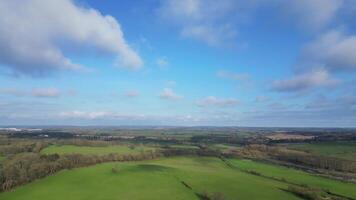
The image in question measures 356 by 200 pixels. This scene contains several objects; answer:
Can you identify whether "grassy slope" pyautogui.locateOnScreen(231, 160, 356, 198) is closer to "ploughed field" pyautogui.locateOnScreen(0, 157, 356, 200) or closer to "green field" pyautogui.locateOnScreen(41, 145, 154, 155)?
"ploughed field" pyautogui.locateOnScreen(0, 157, 356, 200)

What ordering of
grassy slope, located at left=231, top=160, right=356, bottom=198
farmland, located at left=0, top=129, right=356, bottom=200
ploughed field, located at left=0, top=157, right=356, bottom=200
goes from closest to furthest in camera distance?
ploughed field, located at left=0, top=157, right=356, bottom=200
farmland, located at left=0, top=129, right=356, bottom=200
grassy slope, located at left=231, top=160, right=356, bottom=198

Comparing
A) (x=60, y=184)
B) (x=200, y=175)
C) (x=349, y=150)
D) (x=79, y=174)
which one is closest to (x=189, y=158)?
(x=200, y=175)

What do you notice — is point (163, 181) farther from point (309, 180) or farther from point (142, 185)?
point (309, 180)

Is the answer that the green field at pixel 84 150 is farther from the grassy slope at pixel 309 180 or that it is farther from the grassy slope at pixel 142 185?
the grassy slope at pixel 309 180

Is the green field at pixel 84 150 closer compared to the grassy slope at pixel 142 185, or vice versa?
the grassy slope at pixel 142 185

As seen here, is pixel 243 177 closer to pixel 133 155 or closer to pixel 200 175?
pixel 200 175

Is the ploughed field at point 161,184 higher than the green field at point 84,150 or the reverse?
the reverse

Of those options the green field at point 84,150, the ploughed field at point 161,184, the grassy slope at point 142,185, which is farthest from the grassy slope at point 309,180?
the green field at point 84,150

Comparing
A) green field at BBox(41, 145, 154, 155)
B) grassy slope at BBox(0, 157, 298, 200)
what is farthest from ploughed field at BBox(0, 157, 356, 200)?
green field at BBox(41, 145, 154, 155)
